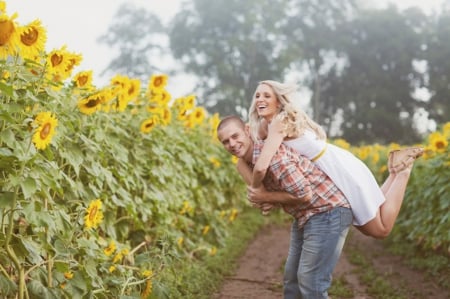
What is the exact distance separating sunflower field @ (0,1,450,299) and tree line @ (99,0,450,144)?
2376cm

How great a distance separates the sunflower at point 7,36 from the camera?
2457 millimetres

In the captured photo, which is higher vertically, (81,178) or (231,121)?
(231,121)

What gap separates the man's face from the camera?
121 inches

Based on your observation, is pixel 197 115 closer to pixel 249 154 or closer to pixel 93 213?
pixel 249 154

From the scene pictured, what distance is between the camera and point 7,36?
2.49 meters

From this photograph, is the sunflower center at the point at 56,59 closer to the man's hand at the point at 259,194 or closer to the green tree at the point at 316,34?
the man's hand at the point at 259,194

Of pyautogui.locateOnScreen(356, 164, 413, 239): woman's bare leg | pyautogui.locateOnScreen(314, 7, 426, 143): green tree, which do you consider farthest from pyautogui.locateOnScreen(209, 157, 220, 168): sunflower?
pyautogui.locateOnScreen(314, 7, 426, 143): green tree

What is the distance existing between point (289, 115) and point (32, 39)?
A: 4.31 ft

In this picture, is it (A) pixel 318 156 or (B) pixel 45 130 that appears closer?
(B) pixel 45 130

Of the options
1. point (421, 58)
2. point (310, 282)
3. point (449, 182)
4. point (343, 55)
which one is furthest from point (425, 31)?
point (310, 282)

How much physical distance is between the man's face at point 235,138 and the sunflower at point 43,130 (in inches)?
35.1

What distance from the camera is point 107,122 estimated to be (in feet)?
13.2

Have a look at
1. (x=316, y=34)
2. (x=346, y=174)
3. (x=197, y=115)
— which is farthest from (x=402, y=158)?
(x=316, y=34)

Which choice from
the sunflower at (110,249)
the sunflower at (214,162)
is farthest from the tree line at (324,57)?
the sunflower at (110,249)
